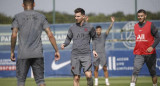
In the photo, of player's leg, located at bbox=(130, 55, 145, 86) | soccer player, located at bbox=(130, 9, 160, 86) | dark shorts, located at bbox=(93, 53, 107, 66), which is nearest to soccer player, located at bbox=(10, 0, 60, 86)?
player's leg, located at bbox=(130, 55, 145, 86)

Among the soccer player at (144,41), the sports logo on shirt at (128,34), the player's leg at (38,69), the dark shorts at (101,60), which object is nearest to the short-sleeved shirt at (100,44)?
the dark shorts at (101,60)

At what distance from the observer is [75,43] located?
33.0 ft

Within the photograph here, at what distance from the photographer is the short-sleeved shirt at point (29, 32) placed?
24.3 feet

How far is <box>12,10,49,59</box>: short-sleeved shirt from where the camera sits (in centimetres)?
742

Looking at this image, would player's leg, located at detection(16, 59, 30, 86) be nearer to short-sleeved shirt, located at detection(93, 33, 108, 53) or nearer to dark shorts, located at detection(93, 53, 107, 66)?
dark shorts, located at detection(93, 53, 107, 66)

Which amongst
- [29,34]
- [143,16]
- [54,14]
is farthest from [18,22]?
[54,14]

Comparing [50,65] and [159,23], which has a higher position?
[159,23]

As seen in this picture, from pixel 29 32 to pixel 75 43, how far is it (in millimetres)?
2794

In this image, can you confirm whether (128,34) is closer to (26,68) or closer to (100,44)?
(100,44)

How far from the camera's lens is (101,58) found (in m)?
15.7

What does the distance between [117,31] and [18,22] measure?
1474cm

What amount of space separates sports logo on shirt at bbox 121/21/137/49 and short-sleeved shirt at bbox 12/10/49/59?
46.1 ft

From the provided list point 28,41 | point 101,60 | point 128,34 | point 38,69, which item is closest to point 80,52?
point 38,69

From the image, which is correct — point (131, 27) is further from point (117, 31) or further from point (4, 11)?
point (4, 11)
